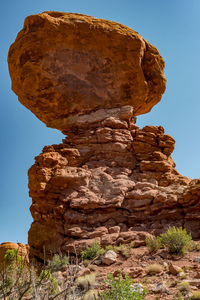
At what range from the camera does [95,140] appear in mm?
12906

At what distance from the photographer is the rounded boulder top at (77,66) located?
44.8 ft

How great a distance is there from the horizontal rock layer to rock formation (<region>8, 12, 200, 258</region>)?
0.04m

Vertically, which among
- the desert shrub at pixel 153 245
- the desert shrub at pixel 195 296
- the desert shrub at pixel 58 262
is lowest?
the desert shrub at pixel 195 296

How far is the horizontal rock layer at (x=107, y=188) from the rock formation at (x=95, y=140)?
1.7 inches

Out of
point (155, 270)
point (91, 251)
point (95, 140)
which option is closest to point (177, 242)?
point (155, 270)

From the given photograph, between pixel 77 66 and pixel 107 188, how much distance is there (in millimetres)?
7390

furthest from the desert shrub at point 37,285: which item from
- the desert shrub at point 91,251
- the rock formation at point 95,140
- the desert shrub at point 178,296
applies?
the rock formation at point 95,140

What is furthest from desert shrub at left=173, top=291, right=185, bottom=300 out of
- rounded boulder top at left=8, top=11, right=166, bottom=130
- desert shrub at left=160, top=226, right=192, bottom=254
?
rounded boulder top at left=8, top=11, right=166, bottom=130

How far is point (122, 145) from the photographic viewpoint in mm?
12672

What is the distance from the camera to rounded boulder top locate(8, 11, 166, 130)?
13.6m

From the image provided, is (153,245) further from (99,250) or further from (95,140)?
(95,140)

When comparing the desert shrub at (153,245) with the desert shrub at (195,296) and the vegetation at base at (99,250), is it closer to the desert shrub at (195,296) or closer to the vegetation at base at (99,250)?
the vegetation at base at (99,250)

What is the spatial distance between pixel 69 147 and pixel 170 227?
6282 mm

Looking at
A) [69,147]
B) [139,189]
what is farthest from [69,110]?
[139,189]
